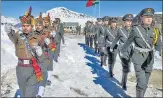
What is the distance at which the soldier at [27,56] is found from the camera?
23.8 ft

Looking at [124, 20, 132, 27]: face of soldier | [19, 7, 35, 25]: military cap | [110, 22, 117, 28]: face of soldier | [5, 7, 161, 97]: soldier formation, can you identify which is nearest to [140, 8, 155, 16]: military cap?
[5, 7, 161, 97]: soldier formation

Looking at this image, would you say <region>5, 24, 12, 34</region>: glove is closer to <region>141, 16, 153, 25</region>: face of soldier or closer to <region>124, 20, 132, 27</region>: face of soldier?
A: <region>141, 16, 153, 25</region>: face of soldier

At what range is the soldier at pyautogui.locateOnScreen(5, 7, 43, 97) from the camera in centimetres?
725

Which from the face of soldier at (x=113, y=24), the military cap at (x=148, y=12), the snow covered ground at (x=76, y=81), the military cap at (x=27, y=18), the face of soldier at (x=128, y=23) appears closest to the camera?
the military cap at (x=27, y=18)

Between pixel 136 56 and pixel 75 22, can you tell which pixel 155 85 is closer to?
pixel 136 56

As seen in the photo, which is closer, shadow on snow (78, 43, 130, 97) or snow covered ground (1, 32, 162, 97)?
snow covered ground (1, 32, 162, 97)

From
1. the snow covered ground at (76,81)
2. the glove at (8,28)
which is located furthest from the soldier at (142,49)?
the glove at (8,28)

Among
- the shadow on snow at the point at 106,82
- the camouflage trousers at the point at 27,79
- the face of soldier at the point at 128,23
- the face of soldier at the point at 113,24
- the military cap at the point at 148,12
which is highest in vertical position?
the military cap at the point at 148,12

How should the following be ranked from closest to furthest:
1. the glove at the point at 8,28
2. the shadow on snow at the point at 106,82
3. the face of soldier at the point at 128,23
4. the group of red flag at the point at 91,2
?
the glove at the point at 8,28, the face of soldier at the point at 128,23, the shadow on snow at the point at 106,82, the group of red flag at the point at 91,2

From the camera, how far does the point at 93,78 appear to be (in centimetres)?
1282

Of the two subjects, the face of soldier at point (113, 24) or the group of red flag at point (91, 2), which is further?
the group of red flag at point (91, 2)

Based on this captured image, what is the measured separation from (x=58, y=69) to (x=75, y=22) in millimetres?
52459

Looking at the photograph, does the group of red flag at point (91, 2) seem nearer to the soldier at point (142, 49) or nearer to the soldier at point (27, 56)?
the soldier at point (142, 49)

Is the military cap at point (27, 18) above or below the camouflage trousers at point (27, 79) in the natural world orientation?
above
